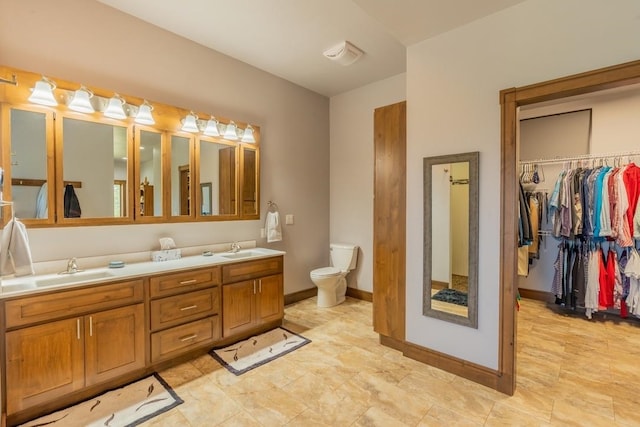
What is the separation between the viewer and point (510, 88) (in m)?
2.08

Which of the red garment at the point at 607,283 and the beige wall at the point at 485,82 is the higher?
the beige wall at the point at 485,82

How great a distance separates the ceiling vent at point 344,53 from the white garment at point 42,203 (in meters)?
2.80

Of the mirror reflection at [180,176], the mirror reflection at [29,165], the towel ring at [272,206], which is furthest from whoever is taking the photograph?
the towel ring at [272,206]

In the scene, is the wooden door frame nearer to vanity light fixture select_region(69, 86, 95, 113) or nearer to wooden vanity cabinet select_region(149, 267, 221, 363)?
wooden vanity cabinet select_region(149, 267, 221, 363)

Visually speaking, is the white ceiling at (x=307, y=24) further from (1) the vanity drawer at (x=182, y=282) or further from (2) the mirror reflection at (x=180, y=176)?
(1) the vanity drawer at (x=182, y=282)

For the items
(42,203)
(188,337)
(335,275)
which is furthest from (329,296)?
(42,203)

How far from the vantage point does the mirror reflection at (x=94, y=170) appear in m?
2.37

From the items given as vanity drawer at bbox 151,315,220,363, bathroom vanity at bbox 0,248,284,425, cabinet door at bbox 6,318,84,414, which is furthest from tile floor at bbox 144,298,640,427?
cabinet door at bbox 6,318,84,414

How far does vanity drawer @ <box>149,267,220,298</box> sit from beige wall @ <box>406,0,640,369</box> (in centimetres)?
173

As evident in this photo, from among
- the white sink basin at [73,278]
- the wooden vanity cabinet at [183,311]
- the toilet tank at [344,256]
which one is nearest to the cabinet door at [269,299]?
the wooden vanity cabinet at [183,311]

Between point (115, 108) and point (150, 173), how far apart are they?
23.5 inches

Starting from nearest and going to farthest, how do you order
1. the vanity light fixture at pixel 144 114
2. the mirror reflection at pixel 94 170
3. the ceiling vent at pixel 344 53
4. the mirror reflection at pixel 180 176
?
the mirror reflection at pixel 94 170, the vanity light fixture at pixel 144 114, the mirror reflection at pixel 180 176, the ceiling vent at pixel 344 53

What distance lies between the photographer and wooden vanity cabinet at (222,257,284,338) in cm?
279

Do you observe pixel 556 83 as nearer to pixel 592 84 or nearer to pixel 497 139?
pixel 592 84
